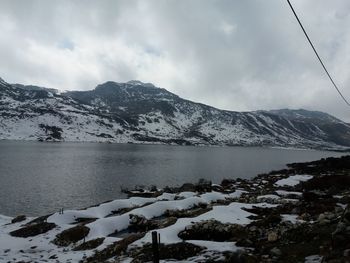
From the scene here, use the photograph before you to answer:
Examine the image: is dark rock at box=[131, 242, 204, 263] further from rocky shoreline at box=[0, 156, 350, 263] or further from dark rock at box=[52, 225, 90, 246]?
dark rock at box=[52, 225, 90, 246]

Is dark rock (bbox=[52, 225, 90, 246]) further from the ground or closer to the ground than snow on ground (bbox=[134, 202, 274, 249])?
closer to the ground

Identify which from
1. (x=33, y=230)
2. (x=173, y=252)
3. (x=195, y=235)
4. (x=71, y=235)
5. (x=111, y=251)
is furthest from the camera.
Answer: (x=33, y=230)

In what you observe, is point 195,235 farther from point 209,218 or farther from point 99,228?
point 99,228

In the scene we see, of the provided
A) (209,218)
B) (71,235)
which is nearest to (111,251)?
(71,235)

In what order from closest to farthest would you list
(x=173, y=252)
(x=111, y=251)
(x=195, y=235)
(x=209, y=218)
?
(x=173, y=252), (x=111, y=251), (x=195, y=235), (x=209, y=218)

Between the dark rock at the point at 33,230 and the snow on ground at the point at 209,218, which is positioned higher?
the snow on ground at the point at 209,218

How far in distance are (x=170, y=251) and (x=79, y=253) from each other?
8.16m

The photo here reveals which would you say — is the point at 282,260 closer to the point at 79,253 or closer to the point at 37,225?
the point at 79,253

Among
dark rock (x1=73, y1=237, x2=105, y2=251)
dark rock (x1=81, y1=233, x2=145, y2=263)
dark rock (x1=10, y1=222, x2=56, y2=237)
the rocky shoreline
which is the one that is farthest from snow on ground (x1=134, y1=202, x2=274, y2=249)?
dark rock (x1=10, y1=222, x2=56, y2=237)

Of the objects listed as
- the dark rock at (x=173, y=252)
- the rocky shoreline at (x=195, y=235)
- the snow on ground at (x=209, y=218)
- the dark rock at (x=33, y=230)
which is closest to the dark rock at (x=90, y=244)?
the rocky shoreline at (x=195, y=235)

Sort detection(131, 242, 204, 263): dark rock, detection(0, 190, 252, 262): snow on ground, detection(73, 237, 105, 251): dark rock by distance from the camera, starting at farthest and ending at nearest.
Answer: detection(73, 237, 105, 251): dark rock → detection(0, 190, 252, 262): snow on ground → detection(131, 242, 204, 263): dark rock

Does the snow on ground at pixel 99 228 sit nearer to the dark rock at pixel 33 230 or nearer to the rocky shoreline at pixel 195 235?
the rocky shoreline at pixel 195 235

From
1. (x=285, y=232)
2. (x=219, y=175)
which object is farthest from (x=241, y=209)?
(x=219, y=175)

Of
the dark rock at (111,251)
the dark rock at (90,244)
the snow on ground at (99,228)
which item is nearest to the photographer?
the dark rock at (111,251)
